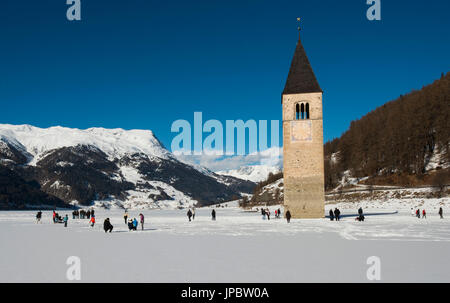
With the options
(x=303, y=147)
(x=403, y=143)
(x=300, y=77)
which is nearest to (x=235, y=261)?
(x=303, y=147)

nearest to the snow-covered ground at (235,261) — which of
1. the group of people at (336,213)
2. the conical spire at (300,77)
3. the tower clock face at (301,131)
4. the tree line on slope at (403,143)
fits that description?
the group of people at (336,213)

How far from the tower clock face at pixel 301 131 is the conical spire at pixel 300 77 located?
3.63 metres

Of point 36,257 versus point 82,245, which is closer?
point 36,257

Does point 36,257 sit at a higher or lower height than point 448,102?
lower

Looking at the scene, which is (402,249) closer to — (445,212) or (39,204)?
(445,212)

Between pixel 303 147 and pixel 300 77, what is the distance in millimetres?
8368

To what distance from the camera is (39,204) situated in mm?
181375

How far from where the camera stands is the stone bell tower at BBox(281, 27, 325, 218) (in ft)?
124

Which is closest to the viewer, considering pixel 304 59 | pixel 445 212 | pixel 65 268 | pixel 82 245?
pixel 65 268

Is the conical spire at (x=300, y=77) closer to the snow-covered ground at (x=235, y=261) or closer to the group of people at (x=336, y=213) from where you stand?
the group of people at (x=336, y=213)

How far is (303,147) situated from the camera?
128 feet

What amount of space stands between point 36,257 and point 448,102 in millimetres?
94241

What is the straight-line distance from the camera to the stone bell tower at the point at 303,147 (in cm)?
3784
